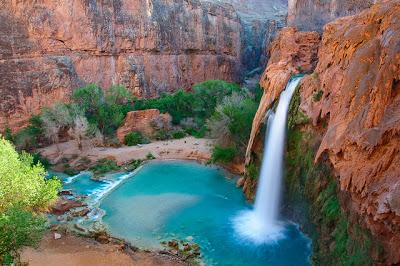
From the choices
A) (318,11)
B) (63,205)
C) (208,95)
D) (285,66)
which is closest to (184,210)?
(63,205)

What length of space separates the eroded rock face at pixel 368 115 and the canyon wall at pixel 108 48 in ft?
96.5

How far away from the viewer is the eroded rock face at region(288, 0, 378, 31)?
38.0 metres

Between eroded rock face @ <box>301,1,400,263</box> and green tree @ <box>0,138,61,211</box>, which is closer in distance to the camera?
eroded rock face @ <box>301,1,400,263</box>

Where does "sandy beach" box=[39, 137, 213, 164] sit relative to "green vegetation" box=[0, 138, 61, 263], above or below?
below

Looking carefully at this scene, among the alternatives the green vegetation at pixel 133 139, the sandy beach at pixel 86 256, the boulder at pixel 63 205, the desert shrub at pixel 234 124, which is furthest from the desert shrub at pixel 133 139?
the sandy beach at pixel 86 256

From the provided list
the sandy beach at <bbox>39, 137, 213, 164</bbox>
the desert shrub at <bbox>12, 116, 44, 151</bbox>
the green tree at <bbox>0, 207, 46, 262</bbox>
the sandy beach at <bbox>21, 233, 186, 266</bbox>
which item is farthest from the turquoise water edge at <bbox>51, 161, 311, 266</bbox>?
the green tree at <bbox>0, 207, 46, 262</bbox>

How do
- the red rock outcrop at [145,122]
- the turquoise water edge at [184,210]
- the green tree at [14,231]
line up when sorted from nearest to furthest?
the green tree at [14,231] < the turquoise water edge at [184,210] < the red rock outcrop at [145,122]

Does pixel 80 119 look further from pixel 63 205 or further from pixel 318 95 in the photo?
pixel 318 95

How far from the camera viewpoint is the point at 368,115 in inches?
511

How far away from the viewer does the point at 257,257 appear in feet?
56.4

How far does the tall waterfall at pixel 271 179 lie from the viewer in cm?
2055

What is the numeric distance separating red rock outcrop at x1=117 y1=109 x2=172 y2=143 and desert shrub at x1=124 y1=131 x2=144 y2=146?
2.86ft

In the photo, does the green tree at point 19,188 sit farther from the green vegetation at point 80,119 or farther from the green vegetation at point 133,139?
the green vegetation at point 133,139

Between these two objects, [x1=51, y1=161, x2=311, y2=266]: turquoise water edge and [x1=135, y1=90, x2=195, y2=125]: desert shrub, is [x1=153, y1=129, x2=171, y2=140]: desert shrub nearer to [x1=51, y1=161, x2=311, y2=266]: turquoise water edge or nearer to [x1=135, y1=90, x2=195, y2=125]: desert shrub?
[x1=135, y1=90, x2=195, y2=125]: desert shrub
